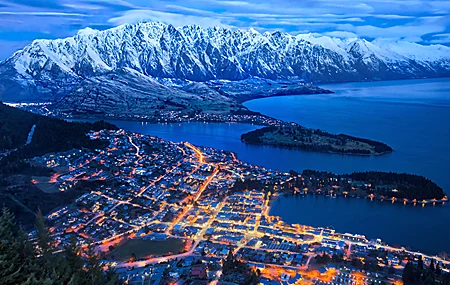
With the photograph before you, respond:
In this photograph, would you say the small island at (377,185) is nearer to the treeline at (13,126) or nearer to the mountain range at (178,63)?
the treeline at (13,126)

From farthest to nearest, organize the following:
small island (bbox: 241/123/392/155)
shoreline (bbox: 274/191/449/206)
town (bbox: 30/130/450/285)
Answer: small island (bbox: 241/123/392/155) < shoreline (bbox: 274/191/449/206) < town (bbox: 30/130/450/285)

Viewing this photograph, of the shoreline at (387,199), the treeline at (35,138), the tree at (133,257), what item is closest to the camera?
the tree at (133,257)

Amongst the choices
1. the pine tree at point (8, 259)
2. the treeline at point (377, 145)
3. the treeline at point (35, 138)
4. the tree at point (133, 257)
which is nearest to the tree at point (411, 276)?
the tree at point (133, 257)

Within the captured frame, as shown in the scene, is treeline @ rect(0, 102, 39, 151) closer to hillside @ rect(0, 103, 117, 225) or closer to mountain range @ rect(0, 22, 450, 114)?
hillside @ rect(0, 103, 117, 225)

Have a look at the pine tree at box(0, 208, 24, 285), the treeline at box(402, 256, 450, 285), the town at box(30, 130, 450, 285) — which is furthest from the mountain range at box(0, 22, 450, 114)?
the pine tree at box(0, 208, 24, 285)

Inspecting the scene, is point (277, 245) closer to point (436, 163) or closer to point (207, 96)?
point (436, 163)

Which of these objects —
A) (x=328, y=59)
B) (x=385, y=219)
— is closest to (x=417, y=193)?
(x=385, y=219)
